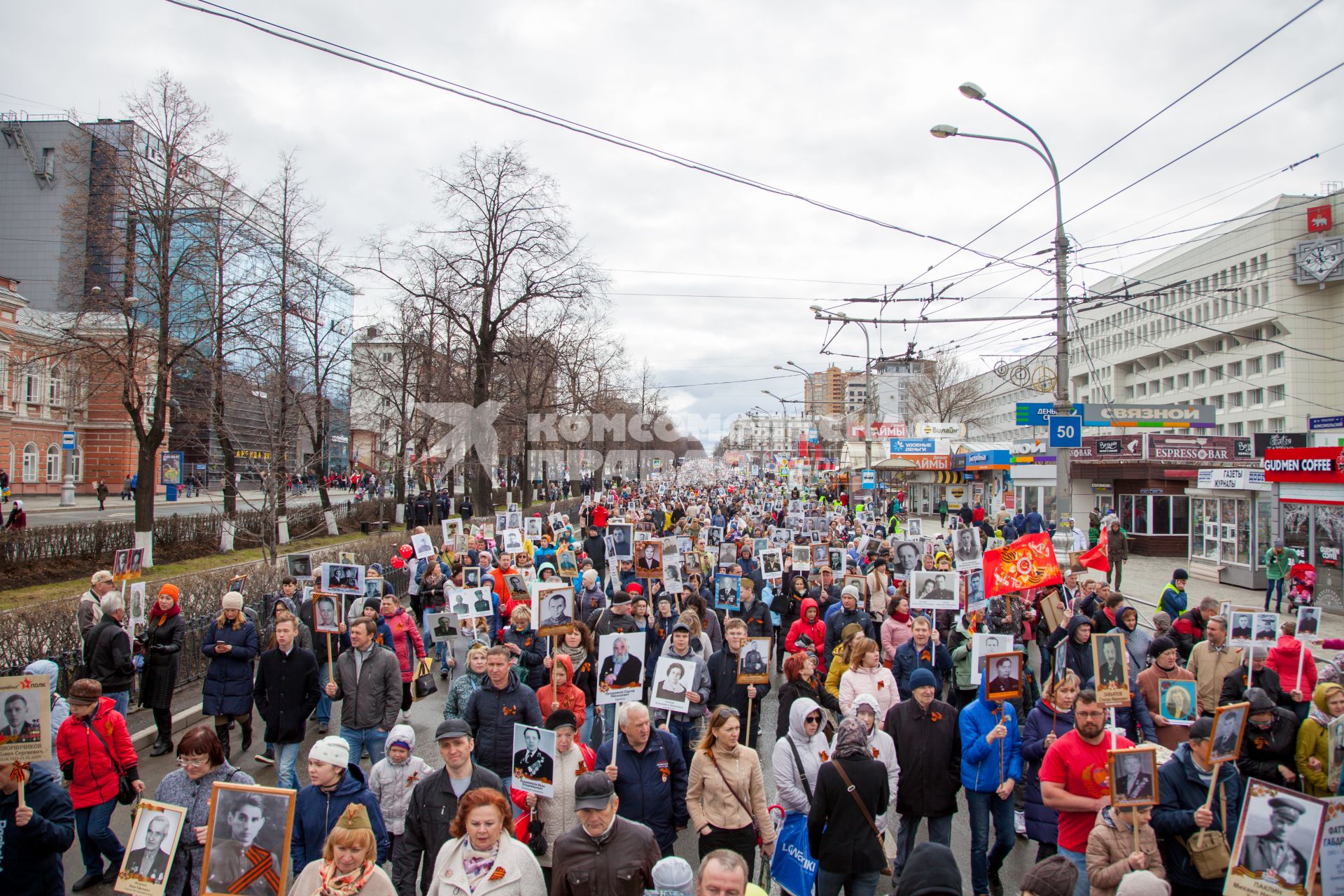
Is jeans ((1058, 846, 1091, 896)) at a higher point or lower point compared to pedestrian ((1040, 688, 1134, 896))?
lower

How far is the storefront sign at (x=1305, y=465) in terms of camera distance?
1727 centimetres

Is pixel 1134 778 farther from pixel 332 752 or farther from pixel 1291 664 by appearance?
pixel 1291 664

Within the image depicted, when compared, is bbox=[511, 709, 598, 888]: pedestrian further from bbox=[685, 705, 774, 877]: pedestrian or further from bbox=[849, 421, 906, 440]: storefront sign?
bbox=[849, 421, 906, 440]: storefront sign

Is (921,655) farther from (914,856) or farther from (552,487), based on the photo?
(552,487)

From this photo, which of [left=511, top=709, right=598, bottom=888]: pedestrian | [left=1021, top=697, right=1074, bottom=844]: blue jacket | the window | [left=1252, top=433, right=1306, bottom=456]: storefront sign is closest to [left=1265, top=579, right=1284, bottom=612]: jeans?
[left=1252, top=433, right=1306, bottom=456]: storefront sign

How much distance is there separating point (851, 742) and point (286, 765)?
A: 4510 millimetres

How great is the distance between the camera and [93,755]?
17.6 ft

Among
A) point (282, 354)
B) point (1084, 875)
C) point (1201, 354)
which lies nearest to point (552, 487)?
Answer: point (282, 354)

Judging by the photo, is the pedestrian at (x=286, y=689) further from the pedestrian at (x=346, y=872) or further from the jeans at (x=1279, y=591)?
the jeans at (x=1279, y=591)

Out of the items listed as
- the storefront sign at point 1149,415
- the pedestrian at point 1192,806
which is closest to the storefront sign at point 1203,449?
the storefront sign at point 1149,415

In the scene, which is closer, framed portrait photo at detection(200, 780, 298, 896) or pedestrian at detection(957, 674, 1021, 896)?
framed portrait photo at detection(200, 780, 298, 896)

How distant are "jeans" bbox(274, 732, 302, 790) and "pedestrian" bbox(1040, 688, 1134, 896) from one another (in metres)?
5.41

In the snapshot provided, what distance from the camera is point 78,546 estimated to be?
63.0 ft

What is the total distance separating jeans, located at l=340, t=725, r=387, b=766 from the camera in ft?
21.8
